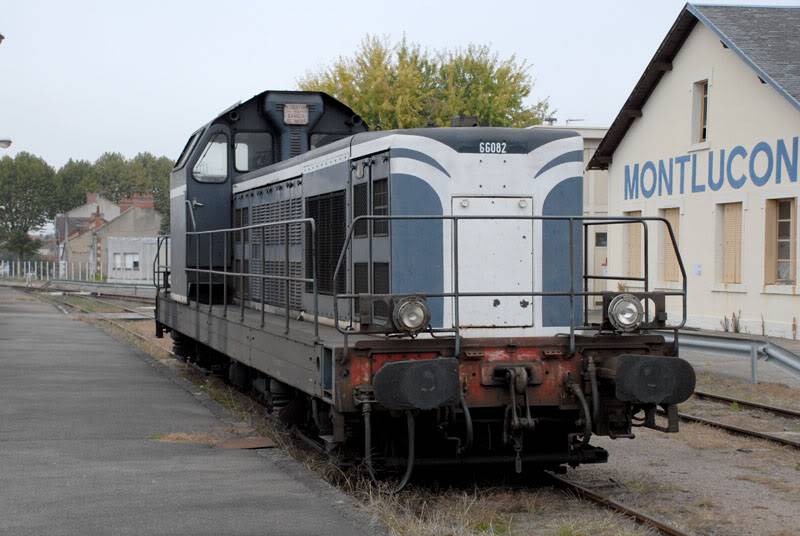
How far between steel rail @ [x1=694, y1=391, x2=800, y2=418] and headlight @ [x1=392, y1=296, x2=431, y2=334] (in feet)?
20.4

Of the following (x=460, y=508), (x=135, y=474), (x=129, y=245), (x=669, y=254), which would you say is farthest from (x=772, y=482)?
(x=129, y=245)

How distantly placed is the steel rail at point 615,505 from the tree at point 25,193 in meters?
114

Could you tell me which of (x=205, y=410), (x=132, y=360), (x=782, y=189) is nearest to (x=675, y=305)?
(x=782, y=189)

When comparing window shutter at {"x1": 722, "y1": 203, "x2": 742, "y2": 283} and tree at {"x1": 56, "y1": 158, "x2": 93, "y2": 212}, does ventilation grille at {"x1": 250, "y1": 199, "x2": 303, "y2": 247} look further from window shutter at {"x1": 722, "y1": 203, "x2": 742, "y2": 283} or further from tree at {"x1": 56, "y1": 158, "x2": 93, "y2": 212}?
tree at {"x1": 56, "y1": 158, "x2": 93, "y2": 212}

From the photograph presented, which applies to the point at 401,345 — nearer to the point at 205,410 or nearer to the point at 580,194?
the point at 580,194

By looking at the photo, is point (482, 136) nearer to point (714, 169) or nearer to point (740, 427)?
point (740, 427)

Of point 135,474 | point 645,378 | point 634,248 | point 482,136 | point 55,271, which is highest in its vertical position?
point 482,136

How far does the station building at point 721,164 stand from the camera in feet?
67.5

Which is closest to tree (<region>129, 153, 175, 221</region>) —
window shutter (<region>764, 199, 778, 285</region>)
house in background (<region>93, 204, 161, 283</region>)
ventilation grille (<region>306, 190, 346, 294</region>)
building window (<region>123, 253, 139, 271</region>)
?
house in background (<region>93, 204, 161, 283</region>)

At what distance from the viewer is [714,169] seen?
74.3ft

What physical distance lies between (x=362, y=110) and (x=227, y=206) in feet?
95.1

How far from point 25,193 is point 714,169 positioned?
4268 inches

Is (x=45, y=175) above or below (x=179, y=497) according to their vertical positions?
above

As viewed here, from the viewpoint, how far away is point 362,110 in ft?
138
